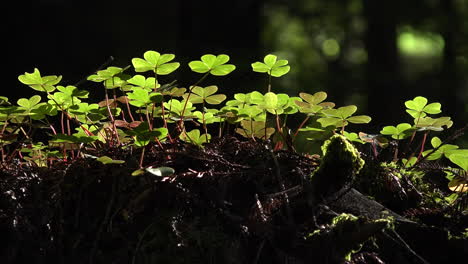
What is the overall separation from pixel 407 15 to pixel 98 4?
16.4 ft

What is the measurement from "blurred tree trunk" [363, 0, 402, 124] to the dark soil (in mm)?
6105

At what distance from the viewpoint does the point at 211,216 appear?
82 cm

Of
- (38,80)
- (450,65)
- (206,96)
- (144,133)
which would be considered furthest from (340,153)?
(450,65)

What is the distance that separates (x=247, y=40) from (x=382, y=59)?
3822 mm

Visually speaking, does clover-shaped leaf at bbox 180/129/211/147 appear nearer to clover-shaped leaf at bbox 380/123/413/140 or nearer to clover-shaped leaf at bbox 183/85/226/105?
clover-shaped leaf at bbox 183/85/226/105

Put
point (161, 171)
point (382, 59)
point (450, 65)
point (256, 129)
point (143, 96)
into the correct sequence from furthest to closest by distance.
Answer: point (382, 59), point (450, 65), point (256, 129), point (143, 96), point (161, 171)

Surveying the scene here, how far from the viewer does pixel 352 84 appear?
300 inches

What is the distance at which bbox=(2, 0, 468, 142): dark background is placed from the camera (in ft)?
12.4

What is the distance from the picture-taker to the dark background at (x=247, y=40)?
3.78m

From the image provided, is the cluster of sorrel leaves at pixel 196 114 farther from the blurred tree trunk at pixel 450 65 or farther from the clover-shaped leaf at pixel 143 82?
the blurred tree trunk at pixel 450 65

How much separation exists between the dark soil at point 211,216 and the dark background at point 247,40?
2.75m

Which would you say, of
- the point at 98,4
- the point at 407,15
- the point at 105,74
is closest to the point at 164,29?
the point at 98,4

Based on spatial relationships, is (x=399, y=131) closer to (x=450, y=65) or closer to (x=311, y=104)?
(x=311, y=104)

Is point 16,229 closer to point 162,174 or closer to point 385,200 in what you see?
point 162,174
